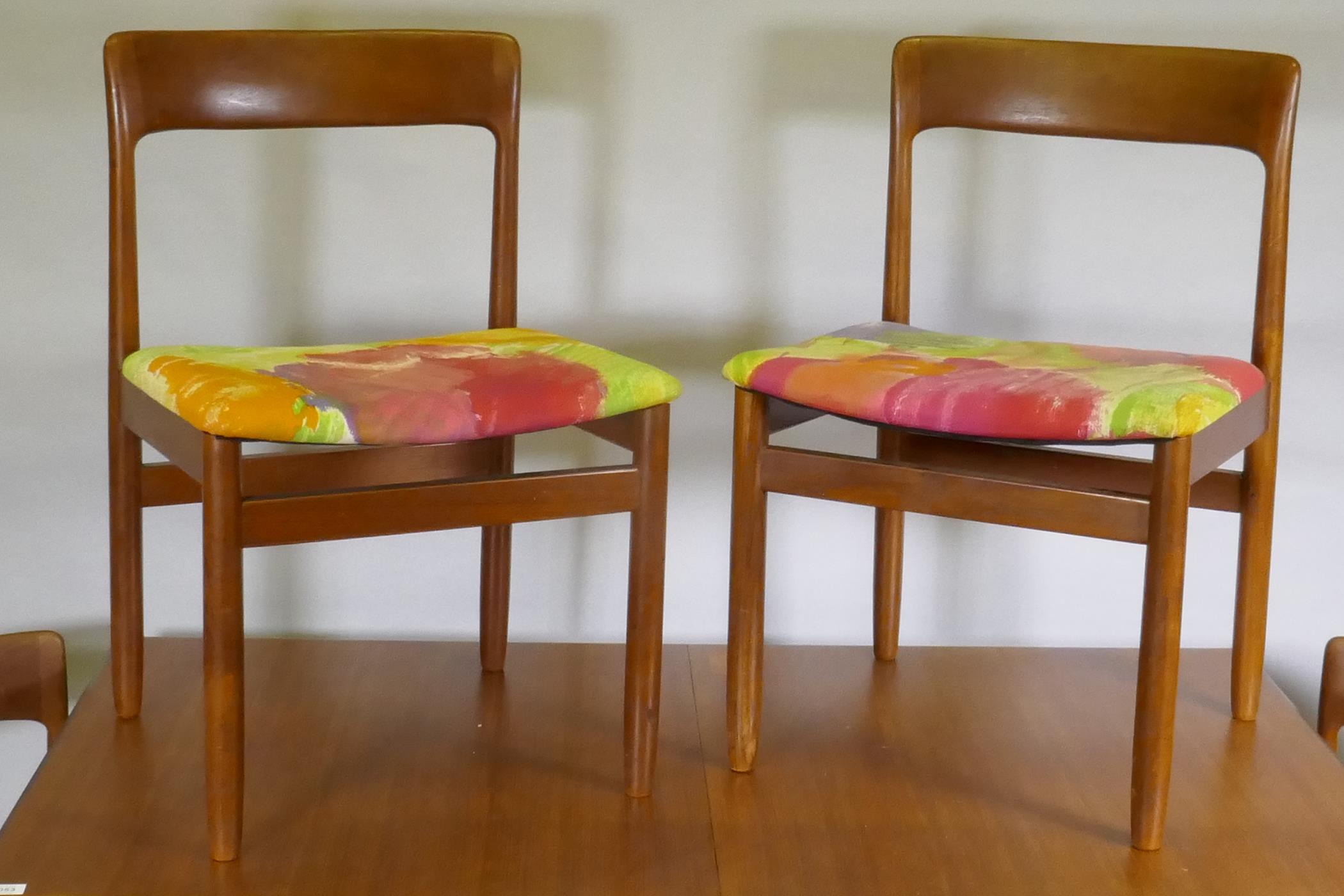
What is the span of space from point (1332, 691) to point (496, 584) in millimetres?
893

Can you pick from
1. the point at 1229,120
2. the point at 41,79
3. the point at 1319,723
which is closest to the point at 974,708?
the point at 1319,723

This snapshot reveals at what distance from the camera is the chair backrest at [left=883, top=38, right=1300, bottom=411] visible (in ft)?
4.50

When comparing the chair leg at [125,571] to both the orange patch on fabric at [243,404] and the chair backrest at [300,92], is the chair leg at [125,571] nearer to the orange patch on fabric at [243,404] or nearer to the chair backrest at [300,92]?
the chair backrest at [300,92]

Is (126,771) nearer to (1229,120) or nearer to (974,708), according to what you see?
(974,708)

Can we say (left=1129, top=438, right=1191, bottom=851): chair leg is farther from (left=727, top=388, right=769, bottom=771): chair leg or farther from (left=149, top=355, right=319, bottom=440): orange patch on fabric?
(left=149, top=355, right=319, bottom=440): orange patch on fabric

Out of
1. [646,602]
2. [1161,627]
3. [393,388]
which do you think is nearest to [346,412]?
[393,388]

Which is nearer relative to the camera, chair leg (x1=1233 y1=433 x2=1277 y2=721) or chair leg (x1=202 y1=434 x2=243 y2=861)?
chair leg (x1=202 y1=434 x2=243 y2=861)

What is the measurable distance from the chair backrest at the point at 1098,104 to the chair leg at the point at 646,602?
380 millimetres

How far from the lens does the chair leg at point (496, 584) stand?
1445 millimetres

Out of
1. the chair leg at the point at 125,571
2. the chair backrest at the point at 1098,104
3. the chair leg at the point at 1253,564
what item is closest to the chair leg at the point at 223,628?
the chair leg at the point at 125,571

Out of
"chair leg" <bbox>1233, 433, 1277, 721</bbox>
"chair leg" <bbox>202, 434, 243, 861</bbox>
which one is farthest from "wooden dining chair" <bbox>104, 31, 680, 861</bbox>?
"chair leg" <bbox>1233, 433, 1277, 721</bbox>

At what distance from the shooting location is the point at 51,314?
1627 mm

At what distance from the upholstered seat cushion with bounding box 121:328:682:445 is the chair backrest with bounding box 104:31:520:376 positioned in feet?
0.47

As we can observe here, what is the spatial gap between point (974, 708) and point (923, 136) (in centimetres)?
65
